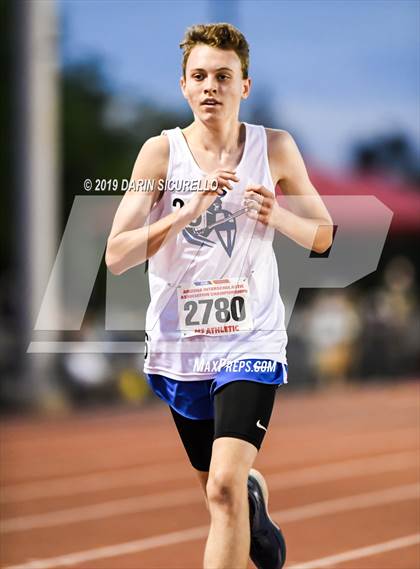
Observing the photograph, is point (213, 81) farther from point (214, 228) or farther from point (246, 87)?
point (214, 228)

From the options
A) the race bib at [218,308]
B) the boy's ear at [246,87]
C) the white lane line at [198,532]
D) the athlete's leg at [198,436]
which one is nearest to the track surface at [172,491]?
the white lane line at [198,532]

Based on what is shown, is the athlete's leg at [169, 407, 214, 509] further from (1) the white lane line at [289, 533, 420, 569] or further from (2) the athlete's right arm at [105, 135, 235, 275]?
(1) the white lane line at [289, 533, 420, 569]

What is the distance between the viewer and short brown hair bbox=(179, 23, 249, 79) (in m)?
3.95

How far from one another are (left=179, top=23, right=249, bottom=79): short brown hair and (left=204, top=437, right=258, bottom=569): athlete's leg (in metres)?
1.36

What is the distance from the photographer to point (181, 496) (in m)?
8.21

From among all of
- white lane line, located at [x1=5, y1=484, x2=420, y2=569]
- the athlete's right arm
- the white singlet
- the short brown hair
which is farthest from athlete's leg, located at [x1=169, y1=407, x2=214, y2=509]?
white lane line, located at [x1=5, y1=484, x2=420, y2=569]

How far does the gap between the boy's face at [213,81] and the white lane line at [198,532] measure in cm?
270

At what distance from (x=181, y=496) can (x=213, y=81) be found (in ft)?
15.9

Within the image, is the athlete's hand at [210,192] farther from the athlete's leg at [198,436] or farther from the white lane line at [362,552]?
the white lane line at [362,552]

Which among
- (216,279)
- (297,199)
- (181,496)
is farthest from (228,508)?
(181,496)

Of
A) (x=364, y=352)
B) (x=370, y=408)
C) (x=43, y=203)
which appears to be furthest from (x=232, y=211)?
(x=364, y=352)

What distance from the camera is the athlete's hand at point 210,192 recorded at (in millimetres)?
3791

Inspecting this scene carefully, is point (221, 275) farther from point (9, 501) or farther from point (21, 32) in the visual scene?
point (21, 32)

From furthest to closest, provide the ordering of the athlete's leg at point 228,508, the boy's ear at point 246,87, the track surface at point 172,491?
the track surface at point 172,491, the boy's ear at point 246,87, the athlete's leg at point 228,508
